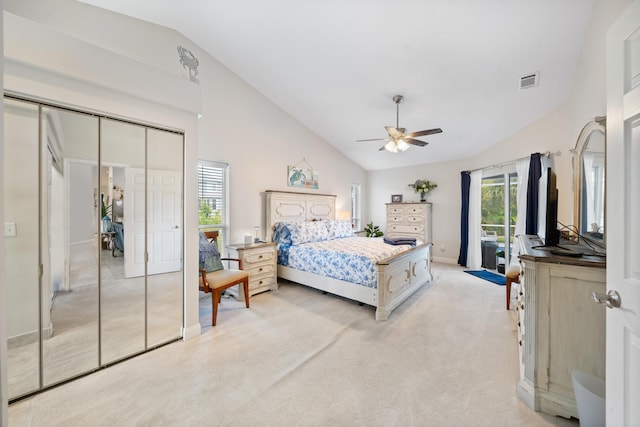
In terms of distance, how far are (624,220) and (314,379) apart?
2017 mm

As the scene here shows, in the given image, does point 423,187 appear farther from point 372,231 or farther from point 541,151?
point 541,151

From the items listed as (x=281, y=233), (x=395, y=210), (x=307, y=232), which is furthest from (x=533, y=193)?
(x=281, y=233)

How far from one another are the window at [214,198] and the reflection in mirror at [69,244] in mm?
1796

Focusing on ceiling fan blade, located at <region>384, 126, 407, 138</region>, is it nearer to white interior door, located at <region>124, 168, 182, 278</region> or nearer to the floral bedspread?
the floral bedspread

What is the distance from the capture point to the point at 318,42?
10.4 ft

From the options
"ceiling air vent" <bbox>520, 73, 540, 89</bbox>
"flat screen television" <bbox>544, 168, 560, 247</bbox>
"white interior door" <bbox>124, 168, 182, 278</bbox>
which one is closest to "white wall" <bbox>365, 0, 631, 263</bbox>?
"ceiling air vent" <bbox>520, 73, 540, 89</bbox>

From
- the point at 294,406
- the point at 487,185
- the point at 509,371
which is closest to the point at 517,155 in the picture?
the point at 487,185

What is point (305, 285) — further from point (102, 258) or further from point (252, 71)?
point (252, 71)

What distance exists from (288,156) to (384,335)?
3635 mm

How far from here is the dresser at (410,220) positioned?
598cm

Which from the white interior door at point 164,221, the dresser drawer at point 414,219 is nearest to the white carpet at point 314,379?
the white interior door at point 164,221

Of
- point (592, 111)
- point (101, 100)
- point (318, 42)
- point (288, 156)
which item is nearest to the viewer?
point (101, 100)

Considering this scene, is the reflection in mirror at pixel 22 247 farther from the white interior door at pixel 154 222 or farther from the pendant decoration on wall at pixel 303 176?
the pendant decoration on wall at pixel 303 176

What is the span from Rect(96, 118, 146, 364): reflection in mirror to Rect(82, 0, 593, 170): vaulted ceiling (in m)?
2.00
